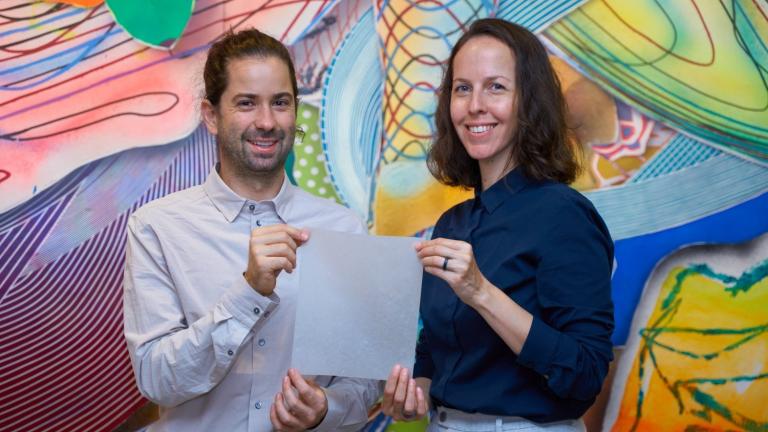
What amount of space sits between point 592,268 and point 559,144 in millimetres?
314

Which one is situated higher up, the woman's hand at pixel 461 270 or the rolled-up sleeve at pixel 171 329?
the woman's hand at pixel 461 270

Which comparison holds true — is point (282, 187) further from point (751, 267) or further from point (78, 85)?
point (751, 267)

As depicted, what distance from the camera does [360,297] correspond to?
1755 mm

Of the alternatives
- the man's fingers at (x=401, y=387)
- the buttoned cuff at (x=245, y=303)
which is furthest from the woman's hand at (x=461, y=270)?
the buttoned cuff at (x=245, y=303)

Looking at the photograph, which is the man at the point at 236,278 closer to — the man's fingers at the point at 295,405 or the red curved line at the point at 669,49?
the man's fingers at the point at 295,405

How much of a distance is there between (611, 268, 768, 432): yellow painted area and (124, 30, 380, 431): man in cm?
105

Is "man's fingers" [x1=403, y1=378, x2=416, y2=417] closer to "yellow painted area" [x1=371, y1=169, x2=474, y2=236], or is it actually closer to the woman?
the woman

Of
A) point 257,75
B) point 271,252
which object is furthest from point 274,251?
point 257,75

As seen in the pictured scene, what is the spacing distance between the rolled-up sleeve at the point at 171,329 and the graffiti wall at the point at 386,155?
846 mm

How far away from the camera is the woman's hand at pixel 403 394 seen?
1.75 metres

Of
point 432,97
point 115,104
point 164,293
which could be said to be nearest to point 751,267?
point 432,97

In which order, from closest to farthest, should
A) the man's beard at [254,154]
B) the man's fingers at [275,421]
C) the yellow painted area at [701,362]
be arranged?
the man's fingers at [275,421], the man's beard at [254,154], the yellow painted area at [701,362]

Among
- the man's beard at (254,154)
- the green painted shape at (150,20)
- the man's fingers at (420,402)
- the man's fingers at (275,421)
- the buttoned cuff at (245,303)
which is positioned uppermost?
the green painted shape at (150,20)

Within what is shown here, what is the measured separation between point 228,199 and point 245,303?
15.2 inches
